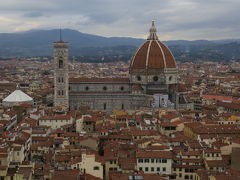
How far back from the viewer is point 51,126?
1969 inches

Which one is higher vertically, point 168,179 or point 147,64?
point 147,64

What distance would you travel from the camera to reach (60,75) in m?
73.9

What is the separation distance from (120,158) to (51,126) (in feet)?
48.6

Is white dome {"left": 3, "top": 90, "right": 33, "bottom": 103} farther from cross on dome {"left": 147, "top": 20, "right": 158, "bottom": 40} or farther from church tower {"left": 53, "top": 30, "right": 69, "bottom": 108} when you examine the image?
cross on dome {"left": 147, "top": 20, "right": 158, "bottom": 40}

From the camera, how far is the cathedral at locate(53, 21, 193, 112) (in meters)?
73.1

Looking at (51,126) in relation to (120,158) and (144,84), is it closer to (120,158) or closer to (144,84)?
(120,158)

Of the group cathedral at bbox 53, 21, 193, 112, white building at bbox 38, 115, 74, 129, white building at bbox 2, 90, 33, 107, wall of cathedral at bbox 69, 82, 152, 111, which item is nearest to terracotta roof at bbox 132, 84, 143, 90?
cathedral at bbox 53, 21, 193, 112

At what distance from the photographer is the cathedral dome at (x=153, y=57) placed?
7638cm

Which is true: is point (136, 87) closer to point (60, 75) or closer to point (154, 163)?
point (60, 75)

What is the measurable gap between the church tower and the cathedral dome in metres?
11.4

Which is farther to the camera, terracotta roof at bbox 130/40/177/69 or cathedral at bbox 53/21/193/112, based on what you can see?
terracotta roof at bbox 130/40/177/69

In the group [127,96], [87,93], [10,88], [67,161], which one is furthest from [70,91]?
[67,161]

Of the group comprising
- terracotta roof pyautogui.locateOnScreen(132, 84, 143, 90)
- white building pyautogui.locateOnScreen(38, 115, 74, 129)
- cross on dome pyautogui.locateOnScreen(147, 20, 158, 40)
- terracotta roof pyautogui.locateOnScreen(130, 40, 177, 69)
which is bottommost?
white building pyautogui.locateOnScreen(38, 115, 74, 129)

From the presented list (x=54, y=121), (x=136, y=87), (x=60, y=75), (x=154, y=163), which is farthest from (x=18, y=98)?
(x=154, y=163)
